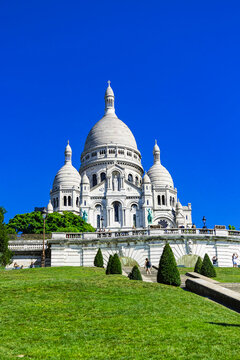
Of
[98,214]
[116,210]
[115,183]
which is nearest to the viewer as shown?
[98,214]

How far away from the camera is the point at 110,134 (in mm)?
109750

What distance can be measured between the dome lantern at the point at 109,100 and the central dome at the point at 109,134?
3.34 metres

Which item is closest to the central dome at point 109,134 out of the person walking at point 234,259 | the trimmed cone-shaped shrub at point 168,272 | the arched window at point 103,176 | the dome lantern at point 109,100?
the dome lantern at point 109,100

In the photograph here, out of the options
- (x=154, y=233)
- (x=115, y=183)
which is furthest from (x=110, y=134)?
(x=154, y=233)

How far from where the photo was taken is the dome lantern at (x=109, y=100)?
123 metres

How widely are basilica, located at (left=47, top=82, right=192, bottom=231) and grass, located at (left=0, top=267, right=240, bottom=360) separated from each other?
215 feet

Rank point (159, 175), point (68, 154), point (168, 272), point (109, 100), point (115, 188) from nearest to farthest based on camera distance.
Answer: point (168, 272), point (115, 188), point (159, 175), point (68, 154), point (109, 100)

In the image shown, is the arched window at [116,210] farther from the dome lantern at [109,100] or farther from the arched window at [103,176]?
the dome lantern at [109,100]

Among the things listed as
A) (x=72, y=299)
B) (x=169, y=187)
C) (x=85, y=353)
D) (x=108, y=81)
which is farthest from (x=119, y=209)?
(x=85, y=353)

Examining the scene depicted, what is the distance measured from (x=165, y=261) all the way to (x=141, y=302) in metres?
6.24

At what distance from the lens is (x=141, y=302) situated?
1508 cm

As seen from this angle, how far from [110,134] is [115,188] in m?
20.0

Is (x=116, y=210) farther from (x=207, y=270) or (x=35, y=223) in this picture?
(x=207, y=270)

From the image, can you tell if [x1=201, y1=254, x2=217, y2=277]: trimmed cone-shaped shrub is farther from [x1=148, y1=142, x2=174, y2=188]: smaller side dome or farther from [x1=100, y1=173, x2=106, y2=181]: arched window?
[x1=100, y1=173, x2=106, y2=181]: arched window
